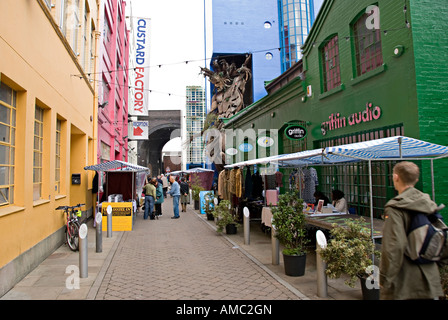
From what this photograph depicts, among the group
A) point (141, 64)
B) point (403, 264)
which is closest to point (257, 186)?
point (403, 264)

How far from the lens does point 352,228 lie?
16.8ft

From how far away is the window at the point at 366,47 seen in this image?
28.2ft

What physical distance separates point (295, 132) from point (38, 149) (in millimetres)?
7614

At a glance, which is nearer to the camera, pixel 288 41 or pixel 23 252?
pixel 23 252

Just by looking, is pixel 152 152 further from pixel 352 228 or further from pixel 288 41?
pixel 352 228

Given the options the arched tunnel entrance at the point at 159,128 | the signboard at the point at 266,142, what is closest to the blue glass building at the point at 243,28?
the signboard at the point at 266,142

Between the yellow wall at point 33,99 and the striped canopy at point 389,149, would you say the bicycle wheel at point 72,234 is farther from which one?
the striped canopy at point 389,149

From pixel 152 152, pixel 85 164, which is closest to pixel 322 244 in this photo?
pixel 85 164

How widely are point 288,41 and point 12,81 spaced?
4043 cm

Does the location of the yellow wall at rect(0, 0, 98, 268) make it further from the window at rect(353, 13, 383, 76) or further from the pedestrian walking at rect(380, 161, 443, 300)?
the window at rect(353, 13, 383, 76)

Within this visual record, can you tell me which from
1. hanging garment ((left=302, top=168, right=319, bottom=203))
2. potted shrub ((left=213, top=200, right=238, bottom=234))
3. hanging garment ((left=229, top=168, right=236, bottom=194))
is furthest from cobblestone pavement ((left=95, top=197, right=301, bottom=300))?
hanging garment ((left=302, top=168, right=319, bottom=203))

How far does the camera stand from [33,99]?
21.8 ft

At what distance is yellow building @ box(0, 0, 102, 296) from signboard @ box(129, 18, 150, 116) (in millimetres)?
14731

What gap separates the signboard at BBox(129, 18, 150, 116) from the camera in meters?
26.4
